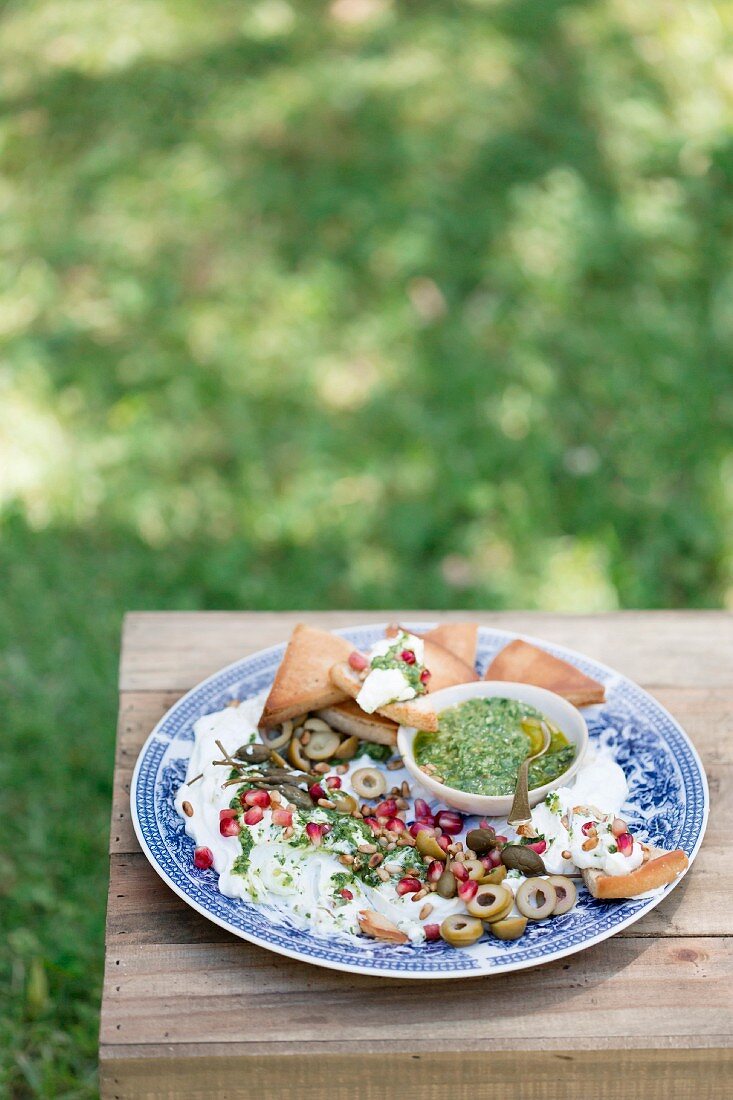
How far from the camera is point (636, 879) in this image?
5.96 feet

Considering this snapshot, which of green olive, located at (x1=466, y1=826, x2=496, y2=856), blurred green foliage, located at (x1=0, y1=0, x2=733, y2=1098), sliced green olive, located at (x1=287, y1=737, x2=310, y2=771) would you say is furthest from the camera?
blurred green foliage, located at (x1=0, y1=0, x2=733, y2=1098)

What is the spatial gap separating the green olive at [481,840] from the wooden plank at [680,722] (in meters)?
0.47

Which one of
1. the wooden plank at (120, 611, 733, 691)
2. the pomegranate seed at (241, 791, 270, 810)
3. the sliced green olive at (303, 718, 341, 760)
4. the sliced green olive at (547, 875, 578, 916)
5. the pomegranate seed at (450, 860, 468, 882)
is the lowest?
the wooden plank at (120, 611, 733, 691)

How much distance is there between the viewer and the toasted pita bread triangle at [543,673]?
2.23 metres

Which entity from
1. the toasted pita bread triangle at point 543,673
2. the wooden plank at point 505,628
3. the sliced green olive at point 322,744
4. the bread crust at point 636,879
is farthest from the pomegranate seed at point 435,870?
the wooden plank at point 505,628

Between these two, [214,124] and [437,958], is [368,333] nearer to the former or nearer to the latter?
[214,124]

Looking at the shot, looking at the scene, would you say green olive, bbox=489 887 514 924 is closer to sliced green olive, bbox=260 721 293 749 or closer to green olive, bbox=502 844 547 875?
green olive, bbox=502 844 547 875

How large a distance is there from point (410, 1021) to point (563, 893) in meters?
0.29

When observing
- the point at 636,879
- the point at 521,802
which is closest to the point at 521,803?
the point at 521,802

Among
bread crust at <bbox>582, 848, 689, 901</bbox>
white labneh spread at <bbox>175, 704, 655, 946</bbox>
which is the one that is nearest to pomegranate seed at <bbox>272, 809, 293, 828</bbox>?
white labneh spread at <bbox>175, 704, 655, 946</bbox>

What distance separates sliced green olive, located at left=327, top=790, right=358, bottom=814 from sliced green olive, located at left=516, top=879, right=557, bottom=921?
32 centimetres

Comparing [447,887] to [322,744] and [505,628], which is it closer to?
[322,744]

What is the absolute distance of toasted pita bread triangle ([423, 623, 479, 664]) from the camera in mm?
2381

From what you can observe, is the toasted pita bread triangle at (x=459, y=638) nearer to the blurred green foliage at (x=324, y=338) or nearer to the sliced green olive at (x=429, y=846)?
the sliced green olive at (x=429, y=846)
